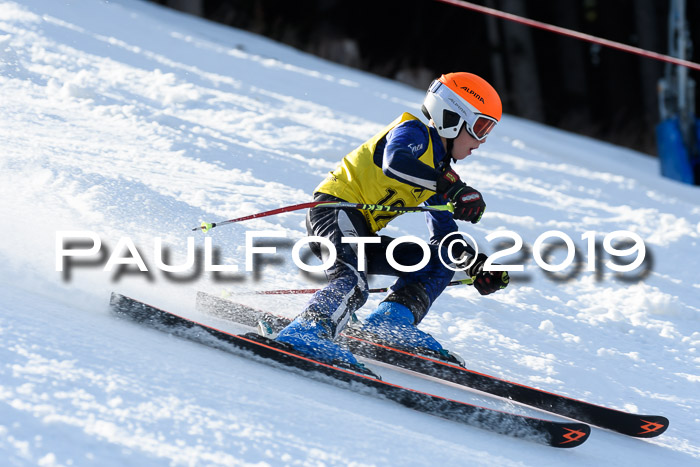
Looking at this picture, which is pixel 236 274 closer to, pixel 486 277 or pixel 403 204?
pixel 403 204

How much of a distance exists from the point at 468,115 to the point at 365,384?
46.2 inches

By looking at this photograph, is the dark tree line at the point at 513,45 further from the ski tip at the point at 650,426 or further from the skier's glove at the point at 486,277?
the ski tip at the point at 650,426

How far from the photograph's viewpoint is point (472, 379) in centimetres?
324

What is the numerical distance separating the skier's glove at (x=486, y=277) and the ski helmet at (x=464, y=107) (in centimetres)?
51

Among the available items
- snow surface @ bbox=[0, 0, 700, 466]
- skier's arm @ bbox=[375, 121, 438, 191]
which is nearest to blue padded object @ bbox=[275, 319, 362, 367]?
snow surface @ bbox=[0, 0, 700, 466]

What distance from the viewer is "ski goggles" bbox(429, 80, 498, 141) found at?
334 centimetres

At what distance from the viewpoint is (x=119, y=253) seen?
3832 mm

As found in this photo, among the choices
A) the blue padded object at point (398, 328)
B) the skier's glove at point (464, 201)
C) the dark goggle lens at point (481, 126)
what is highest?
the dark goggle lens at point (481, 126)

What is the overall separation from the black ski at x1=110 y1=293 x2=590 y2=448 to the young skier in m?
0.13

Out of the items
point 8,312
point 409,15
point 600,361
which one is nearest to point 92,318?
point 8,312

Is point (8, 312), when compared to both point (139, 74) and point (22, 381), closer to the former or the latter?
point (22, 381)

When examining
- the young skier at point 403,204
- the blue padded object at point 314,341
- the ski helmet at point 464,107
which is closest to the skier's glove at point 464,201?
the young skier at point 403,204

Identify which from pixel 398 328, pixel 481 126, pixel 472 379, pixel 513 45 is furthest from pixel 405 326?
pixel 513 45

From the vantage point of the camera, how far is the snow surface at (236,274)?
2.20 m
